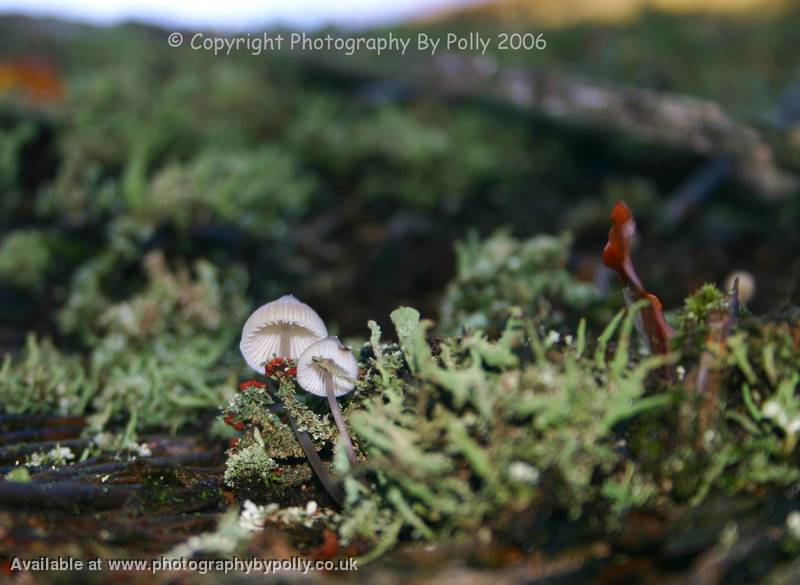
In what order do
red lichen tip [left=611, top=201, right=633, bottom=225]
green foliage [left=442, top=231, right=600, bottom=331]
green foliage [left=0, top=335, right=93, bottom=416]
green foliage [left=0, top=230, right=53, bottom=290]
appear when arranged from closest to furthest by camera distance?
1. red lichen tip [left=611, top=201, right=633, bottom=225]
2. green foliage [left=0, top=335, right=93, bottom=416]
3. green foliage [left=442, top=231, right=600, bottom=331]
4. green foliage [left=0, top=230, right=53, bottom=290]

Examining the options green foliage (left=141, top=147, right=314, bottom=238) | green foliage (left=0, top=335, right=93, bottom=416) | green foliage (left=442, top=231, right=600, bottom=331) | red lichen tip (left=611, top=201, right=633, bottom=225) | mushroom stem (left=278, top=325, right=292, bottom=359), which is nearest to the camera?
red lichen tip (left=611, top=201, right=633, bottom=225)

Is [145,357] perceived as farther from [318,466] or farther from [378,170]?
[378,170]

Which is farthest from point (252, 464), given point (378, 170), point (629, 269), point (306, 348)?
point (378, 170)

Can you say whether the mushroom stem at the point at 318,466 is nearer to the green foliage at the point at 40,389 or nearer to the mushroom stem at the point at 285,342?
the mushroom stem at the point at 285,342

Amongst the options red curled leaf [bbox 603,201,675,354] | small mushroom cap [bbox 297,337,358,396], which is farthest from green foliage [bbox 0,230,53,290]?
red curled leaf [bbox 603,201,675,354]

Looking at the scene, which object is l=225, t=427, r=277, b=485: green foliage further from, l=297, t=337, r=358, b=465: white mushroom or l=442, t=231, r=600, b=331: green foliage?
l=442, t=231, r=600, b=331: green foliage

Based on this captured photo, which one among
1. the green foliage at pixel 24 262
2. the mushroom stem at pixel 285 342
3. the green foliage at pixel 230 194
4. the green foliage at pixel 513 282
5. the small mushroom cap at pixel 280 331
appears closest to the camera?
the small mushroom cap at pixel 280 331

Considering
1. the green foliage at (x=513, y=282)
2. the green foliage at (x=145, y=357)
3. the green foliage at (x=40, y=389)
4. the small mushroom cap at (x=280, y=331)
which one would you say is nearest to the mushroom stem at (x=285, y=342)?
the small mushroom cap at (x=280, y=331)

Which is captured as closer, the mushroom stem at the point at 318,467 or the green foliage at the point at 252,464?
the mushroom stem at the point at 318,467
